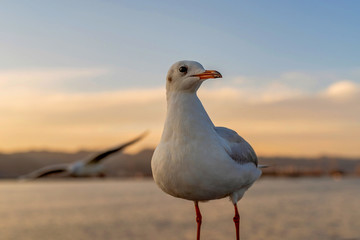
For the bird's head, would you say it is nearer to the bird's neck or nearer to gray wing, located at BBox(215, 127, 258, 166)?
the bird's neck

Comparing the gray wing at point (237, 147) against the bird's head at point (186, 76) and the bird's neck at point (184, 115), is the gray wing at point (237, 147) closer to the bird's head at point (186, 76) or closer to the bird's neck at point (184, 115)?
the bird's neck at point (184, 115)

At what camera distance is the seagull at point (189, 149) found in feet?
17.4

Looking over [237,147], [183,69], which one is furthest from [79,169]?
[183,69]

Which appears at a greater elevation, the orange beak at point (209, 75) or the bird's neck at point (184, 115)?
the orange beak at point (209, 75)

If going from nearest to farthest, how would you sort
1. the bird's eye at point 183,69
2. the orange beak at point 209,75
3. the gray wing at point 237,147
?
the orange beak at point 209,75
the bird's eye at point 183,69
the gray wing at point 237,147

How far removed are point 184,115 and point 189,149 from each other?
430mm

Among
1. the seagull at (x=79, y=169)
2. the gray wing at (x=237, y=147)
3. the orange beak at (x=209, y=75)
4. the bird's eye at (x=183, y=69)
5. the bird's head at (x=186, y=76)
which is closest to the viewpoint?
the orange beak at (x=209, y=75)

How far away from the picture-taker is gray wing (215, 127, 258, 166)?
6.05m

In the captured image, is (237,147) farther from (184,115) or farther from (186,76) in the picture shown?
(186,76)

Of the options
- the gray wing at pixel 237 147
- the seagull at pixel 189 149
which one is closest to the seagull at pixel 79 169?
the gray wing at pixel 237 147

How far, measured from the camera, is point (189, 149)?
5.32m

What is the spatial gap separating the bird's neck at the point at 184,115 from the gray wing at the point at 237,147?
71cm

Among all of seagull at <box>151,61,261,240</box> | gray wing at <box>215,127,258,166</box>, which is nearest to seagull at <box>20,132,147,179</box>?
gray wing at <box>215,127,258,166</box>

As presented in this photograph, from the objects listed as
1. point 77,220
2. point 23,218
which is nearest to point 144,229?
point 77,220
